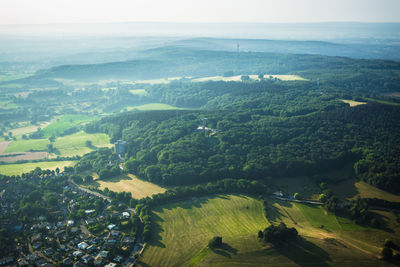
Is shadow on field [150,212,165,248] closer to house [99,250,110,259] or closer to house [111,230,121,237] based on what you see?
house [111,230,121,237]

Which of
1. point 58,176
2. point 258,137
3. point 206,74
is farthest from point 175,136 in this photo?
point 206,74

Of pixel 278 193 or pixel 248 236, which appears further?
pixel 278 193

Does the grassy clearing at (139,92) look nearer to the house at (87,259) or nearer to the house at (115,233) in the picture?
the house at (115,233)

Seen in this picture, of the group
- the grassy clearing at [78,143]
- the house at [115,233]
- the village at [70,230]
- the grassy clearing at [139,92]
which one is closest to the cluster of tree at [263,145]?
the grassy clearing at [78,143]

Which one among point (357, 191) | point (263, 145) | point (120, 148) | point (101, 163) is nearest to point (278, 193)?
point (357, 191)

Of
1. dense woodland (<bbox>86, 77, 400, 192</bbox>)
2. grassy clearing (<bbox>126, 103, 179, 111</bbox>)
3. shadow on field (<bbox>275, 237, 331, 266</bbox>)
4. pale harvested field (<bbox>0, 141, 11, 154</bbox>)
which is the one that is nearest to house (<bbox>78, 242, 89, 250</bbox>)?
dense woodland (<bbox>86, 77, 400, 192</bbox>)

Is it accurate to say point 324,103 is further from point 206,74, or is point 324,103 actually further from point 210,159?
point 206,74

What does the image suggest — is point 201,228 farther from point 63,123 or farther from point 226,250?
point 63,123
